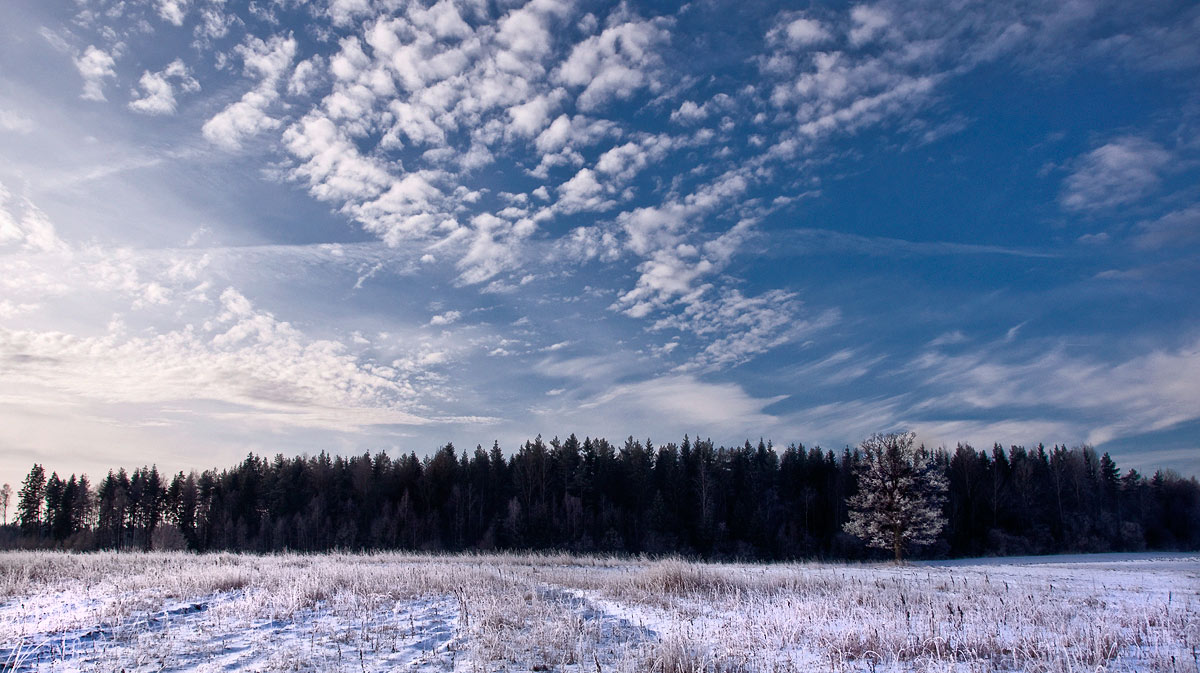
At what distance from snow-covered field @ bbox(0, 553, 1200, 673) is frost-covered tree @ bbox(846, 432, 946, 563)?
24999mm

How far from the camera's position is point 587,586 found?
53.1 ft

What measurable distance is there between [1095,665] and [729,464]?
7210cm

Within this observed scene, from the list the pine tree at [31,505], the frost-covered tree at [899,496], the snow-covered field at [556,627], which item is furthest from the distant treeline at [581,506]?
the snow-covered field at [556,627]

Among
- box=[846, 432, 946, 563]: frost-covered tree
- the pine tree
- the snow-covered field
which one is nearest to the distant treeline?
the pine tree

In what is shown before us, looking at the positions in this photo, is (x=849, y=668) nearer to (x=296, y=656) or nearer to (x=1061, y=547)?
(x=296, y=656)

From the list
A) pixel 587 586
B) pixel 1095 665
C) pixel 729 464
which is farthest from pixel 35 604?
pixel 729 464

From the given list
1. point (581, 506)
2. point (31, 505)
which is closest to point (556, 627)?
point (581, 506)

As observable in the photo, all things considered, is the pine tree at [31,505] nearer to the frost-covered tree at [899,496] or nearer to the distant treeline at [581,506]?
the distant treeline at [581,506]

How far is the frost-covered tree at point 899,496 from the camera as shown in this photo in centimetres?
3953

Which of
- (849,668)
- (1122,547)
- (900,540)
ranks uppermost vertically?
(849,668)

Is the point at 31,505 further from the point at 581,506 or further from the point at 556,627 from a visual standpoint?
the point at 556,627

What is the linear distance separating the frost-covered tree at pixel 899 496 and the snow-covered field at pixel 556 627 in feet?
82.0

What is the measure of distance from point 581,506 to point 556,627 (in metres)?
62.5

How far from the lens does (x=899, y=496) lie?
40375 millimetres
